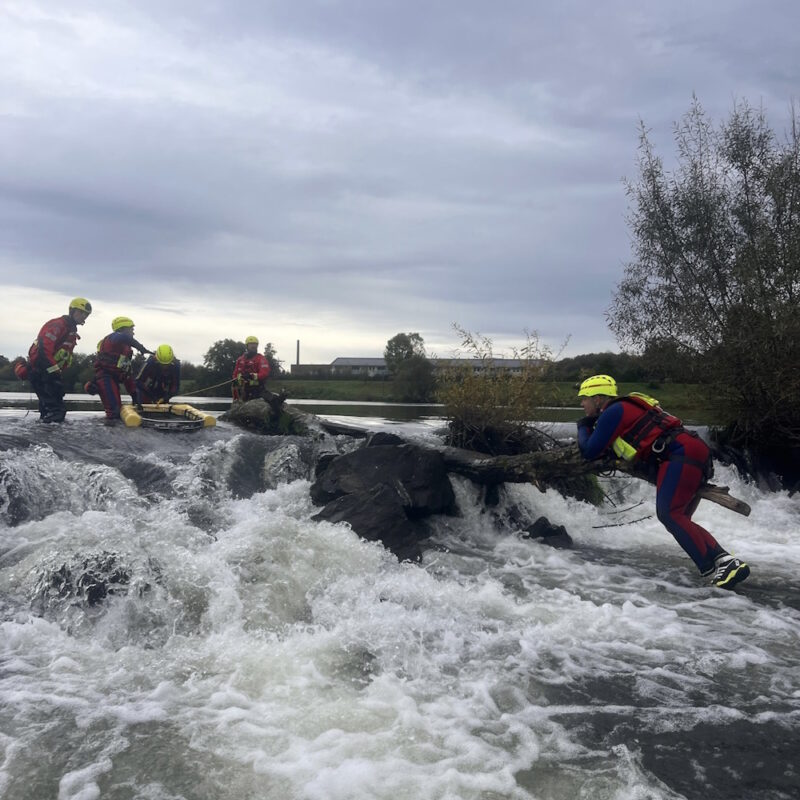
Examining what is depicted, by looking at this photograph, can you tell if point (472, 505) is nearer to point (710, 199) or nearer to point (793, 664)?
point (793, 664)

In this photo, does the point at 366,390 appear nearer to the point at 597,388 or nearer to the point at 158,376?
the point at 158,376

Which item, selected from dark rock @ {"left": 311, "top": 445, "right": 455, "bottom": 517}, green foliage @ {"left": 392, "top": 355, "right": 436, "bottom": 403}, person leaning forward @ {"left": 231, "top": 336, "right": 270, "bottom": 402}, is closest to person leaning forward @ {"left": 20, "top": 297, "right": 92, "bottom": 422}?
person leaning forward @ {"left": 231, "top": 336, "right": 270, "bottom": 402}

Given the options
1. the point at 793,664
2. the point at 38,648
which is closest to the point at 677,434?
the point at 793,664

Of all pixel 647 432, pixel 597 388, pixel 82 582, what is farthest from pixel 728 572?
pixel 82 582

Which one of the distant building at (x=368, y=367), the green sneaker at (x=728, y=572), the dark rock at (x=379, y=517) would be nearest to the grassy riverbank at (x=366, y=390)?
the distant building at (x=368, y=367)

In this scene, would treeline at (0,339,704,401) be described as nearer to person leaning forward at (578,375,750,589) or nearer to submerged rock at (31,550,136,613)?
person leaning forward at (578,375,750,589)

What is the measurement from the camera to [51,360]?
13.0m

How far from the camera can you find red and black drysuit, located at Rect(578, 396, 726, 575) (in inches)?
308

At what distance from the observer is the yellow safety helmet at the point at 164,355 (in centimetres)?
1505

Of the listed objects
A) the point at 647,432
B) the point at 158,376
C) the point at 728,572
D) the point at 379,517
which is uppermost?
the point at 158,376

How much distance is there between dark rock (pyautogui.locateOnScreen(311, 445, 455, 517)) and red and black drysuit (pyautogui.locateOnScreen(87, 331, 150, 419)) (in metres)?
5.26

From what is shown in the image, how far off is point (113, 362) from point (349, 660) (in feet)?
33.0

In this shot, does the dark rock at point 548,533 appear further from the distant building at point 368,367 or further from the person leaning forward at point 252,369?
the person leaning forward at point 252,369

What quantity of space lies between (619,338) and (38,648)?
817 inches
